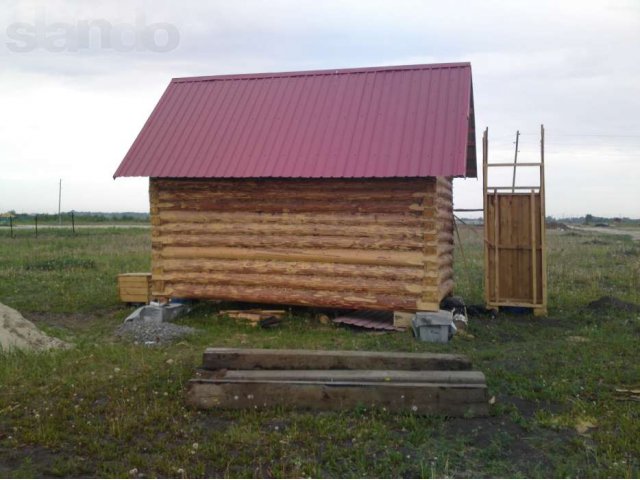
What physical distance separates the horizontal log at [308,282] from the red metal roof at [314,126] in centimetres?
207

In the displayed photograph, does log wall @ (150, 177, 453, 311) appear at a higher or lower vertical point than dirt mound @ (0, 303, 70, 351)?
higher

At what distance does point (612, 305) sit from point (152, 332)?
9.37m

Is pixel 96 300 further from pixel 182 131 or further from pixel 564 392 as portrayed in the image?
pixel 564 392

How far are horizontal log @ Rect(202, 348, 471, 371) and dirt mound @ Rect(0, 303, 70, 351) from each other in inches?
156

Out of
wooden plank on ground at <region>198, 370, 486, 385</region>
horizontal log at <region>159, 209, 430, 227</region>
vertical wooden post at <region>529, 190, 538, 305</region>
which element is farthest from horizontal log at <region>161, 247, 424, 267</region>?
wooden plank on ground at <region>198, 370, 486, 385</region>

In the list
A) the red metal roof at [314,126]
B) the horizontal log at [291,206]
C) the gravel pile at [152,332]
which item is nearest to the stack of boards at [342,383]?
the gravel pile at [152,332]

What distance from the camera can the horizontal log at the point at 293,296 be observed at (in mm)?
12414

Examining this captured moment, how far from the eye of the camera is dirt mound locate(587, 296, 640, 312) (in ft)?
44.2

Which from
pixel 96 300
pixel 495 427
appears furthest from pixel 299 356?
pixel 96 300

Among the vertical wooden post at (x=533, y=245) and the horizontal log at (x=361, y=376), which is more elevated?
the vertical wooden post at (x=533, y=245)

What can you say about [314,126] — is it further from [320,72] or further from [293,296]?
[293,296]

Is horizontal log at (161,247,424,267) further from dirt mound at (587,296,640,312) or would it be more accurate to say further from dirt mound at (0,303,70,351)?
dirt mound at (587,296,640,312)

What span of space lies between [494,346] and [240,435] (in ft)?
19.2

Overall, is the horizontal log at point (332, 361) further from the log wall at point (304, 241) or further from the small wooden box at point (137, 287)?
the small wooden box at point (137, 287)
